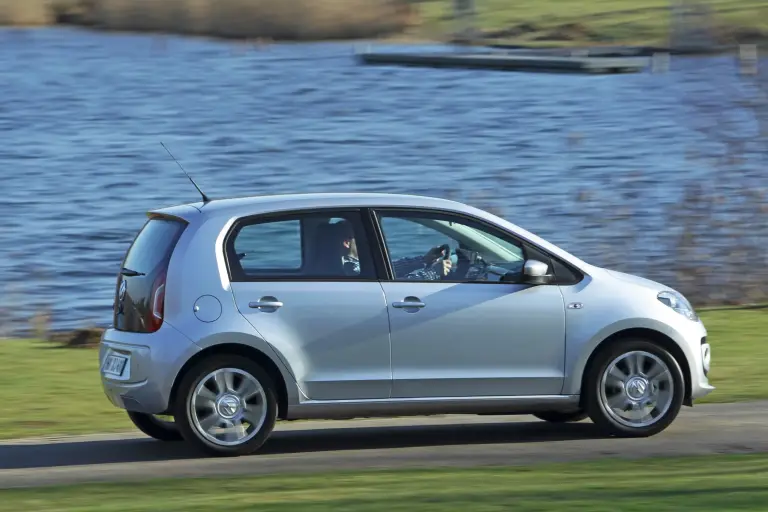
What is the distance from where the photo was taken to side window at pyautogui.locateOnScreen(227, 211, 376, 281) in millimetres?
9570

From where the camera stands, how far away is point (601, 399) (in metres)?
9.90

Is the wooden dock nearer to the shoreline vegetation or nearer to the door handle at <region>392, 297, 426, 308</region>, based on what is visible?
the shoreline vegetation

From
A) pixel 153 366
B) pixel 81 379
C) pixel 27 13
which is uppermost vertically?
pixel 27 13

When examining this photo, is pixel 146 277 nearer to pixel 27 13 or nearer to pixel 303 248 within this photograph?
pixel 303 248

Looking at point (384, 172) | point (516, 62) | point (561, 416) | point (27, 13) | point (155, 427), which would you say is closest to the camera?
point (155, 427)

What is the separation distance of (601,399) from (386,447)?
138 centimetres

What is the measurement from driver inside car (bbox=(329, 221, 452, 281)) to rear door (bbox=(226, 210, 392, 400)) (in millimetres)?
33

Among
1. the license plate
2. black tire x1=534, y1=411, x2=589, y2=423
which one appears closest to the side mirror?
black tire x1=534, y1=411, x2=589, y2=423

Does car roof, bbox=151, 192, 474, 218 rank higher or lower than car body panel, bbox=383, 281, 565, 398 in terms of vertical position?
higher

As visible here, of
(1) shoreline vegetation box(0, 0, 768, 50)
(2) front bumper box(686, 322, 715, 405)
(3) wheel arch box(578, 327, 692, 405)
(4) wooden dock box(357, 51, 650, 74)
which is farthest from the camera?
(1) shoreline vegetation box(0, 0, 768, 50)

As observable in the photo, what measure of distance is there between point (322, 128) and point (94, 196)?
10.9 meters

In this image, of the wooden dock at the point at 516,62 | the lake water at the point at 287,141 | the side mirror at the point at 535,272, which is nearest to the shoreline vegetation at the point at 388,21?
the lake water at the point at 287,141

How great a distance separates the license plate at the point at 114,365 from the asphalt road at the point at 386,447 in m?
0.54

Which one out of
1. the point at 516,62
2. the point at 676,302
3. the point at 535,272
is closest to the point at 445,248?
the point at 535,272
